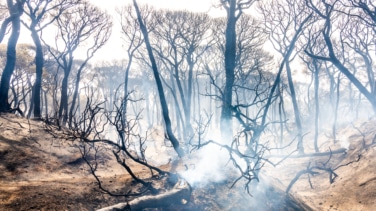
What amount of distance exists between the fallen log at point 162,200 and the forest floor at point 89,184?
243mm

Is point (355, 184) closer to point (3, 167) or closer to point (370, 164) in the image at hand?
point (370, 164)

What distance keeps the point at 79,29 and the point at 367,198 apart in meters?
20.0

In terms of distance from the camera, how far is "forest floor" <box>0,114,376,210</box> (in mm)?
6379

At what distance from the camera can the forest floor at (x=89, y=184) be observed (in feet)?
20.9

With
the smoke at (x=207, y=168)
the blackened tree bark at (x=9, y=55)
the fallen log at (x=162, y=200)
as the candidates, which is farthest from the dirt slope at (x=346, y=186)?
the blackened tree bark at (x=9, y=55)

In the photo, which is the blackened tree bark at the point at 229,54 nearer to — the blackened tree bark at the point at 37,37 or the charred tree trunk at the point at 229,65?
the charred tree trunk at the point at 229,65

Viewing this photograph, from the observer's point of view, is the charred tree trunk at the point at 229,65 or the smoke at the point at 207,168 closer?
the smoke at the point at 207,168

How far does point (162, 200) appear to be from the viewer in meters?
6.20

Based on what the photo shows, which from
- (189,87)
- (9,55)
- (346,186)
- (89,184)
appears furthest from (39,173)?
(189,87)

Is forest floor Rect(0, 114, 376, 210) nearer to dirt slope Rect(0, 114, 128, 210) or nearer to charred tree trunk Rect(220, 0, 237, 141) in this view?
dirt slope Rect(0, 114, 128, 210)

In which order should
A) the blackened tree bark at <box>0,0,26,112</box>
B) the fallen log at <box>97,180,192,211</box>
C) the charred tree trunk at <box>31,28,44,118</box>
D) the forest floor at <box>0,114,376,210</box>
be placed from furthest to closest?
the charred tree trunk at <box>31,28,44,118</box> < the blackened tree bark at <box>0,0,26,112</box> < the forest floor at <box>0,114,376,210</box> < the fallen log at <box>97,180,192,211</box>

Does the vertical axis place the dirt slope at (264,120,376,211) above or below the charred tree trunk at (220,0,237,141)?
below

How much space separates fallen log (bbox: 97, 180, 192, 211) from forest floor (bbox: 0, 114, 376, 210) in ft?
0.80

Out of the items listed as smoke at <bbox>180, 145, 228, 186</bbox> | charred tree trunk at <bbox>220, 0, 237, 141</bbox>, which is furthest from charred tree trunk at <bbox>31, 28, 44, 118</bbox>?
smoke at <bbox>180, 145, 228, 186</bbox>
